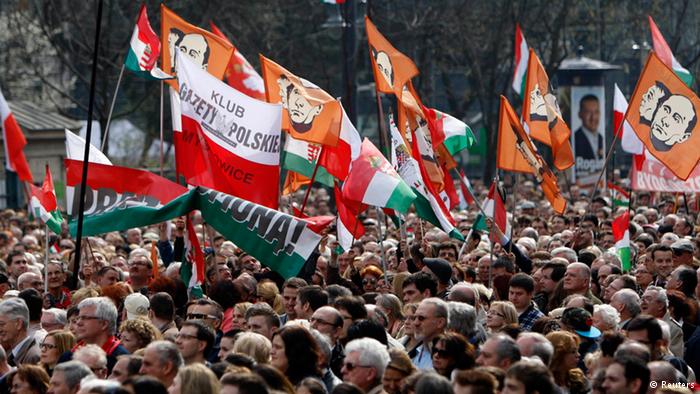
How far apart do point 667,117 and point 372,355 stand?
7.19 meters

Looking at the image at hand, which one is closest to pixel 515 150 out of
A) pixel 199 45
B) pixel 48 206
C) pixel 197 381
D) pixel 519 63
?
pixel 199 45

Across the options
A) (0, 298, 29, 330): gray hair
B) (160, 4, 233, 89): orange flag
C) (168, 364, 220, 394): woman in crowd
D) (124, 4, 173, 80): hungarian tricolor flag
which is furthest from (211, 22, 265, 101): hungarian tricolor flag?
(168, 364, 220, 394): woman in crowd

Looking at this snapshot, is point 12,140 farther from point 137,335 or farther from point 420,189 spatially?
point 137,335

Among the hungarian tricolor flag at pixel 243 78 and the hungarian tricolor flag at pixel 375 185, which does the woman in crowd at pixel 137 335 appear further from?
the hungarian tricolor flag at pixel 243 78

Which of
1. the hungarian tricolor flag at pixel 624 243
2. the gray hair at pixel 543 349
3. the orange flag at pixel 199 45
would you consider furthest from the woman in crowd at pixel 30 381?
the hungarian tricolor flag at pixel 624 243

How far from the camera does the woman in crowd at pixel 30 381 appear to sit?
855 cm

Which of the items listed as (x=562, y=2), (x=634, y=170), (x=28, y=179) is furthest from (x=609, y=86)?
(x=28, y=179)

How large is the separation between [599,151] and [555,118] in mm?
15999

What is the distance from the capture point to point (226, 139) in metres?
12.6

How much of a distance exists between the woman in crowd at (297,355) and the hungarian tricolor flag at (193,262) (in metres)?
3.86

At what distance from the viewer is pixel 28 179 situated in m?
16.0

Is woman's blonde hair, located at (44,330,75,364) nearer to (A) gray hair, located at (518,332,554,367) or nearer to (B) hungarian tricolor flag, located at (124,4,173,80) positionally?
(A) gray hair, located at (518,332,554,367)

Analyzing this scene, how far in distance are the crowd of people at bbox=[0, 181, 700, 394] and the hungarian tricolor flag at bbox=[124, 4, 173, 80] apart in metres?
1.81

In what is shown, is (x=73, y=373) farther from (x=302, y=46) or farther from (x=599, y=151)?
(x=302, y=46)
